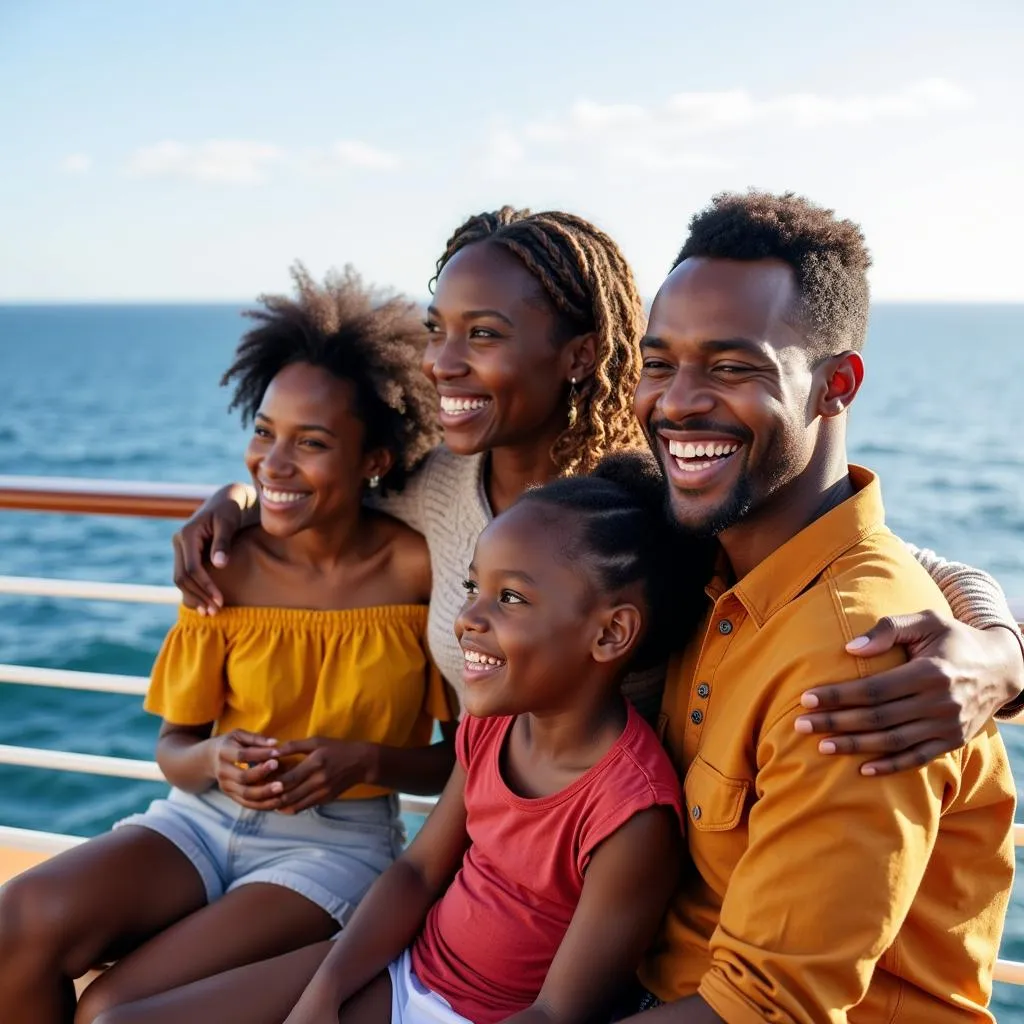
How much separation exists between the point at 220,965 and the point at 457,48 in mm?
50950

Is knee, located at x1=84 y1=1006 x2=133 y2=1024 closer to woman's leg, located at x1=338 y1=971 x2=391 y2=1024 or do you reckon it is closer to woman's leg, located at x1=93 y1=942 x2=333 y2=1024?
woman's leg, located at x1=93 y1=942 x2=333 y2=1024

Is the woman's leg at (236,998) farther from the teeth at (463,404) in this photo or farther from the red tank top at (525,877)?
the teeth at (463,404)

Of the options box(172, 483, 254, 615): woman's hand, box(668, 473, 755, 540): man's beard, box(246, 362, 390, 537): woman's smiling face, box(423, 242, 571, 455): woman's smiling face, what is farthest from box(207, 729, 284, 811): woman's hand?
box(668, 473, 755, 540): man's beard

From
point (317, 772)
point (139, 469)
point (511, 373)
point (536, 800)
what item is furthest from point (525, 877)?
point (139, 469)

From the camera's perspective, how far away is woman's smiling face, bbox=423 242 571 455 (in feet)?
7.72

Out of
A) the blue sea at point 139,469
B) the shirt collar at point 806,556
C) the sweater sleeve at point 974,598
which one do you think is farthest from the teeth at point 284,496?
the blue sea at point 139,469

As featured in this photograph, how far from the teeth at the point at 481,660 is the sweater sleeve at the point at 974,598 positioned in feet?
2.18

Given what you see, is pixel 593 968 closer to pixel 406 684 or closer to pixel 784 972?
pixel 784 972

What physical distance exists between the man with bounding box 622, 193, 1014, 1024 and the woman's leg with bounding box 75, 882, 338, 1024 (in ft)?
2.32

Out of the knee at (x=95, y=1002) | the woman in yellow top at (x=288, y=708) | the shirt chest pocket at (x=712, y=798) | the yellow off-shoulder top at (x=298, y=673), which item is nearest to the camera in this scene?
the shirt chest pocket at (x=712, y=798)

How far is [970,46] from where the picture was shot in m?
57.3

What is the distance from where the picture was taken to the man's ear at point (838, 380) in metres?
1.77

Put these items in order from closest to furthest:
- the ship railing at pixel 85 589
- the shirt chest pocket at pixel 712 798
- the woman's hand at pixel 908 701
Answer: the woman's hand at pixel 908 701, the shirt chest pocket at pixel 712 798, the ship railing at pixel 85 589

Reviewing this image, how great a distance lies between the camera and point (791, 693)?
160 centimetres
